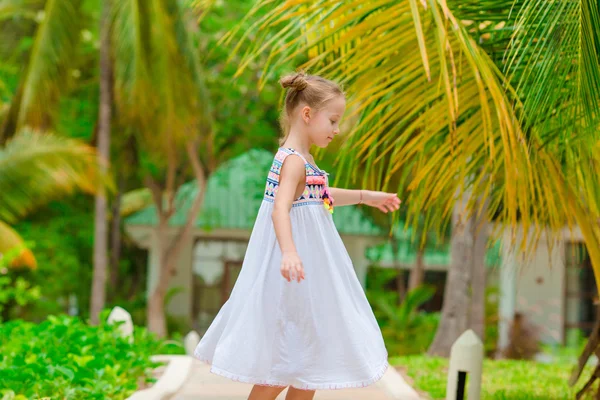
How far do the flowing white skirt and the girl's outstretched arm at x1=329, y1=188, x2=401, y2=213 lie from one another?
1.11 ft

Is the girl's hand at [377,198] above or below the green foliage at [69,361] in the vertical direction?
above

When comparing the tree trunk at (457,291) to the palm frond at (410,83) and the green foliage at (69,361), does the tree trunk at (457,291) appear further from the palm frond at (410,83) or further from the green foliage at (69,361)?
the palm frond at (410,83)

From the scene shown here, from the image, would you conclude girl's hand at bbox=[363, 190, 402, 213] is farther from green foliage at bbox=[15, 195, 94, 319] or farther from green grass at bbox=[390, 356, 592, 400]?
green foliage at bbox=[15, 195, 94, 319]

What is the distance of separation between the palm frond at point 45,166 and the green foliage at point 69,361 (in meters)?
6.37

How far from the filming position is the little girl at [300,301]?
10.3 feet

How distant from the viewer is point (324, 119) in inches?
128

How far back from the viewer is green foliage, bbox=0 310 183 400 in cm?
422

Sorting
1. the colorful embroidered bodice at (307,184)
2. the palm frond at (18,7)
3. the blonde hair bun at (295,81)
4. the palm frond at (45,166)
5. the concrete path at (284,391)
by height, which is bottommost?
the concrete path at (284,391)

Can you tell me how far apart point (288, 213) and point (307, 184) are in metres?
0.23

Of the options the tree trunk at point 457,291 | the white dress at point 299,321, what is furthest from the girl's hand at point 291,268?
the tree trunk at point 457,291

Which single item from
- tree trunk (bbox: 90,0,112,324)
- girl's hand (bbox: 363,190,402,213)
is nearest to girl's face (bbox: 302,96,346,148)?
girl's hand (bbox: 363,190,402,213)

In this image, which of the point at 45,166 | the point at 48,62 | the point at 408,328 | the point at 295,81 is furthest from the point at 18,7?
the point at 295,81

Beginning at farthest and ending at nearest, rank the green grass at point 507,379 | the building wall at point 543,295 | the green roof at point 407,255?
the green roof at point 407,255
the building wall at point 543,295
the green grass at point 507,379

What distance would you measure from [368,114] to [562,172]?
0.95 meters
